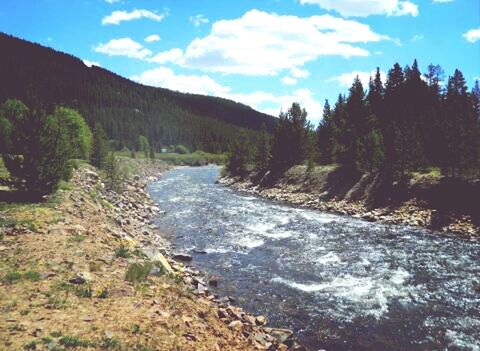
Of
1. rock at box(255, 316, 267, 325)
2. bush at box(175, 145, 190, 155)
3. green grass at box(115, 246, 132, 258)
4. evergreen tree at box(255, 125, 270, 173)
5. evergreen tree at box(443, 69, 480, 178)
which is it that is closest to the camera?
rock at box(255, 316, 267, 325)

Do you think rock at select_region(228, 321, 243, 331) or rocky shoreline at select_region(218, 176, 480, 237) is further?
rocky shoreline at select_region(218, 176, 480, 237)

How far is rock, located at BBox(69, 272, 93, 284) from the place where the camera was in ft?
49.4

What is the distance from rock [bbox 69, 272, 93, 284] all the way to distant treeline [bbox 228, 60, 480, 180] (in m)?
39.0

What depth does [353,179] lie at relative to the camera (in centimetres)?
5503

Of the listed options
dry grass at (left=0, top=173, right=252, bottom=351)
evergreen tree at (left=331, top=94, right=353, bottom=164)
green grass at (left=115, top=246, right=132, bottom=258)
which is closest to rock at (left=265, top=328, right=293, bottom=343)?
dry grass at (left=0, top=173, right=252, bottom=351)

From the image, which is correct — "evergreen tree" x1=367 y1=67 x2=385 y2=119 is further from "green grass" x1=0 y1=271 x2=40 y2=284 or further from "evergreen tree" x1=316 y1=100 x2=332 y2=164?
"green grass" x1=0 y1=271 x2=40 y2=284

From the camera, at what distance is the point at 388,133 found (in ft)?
163

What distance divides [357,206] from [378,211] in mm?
3836

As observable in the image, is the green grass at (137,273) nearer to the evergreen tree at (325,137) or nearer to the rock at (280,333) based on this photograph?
the rock at (280,333)

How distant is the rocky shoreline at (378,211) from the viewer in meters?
36.2

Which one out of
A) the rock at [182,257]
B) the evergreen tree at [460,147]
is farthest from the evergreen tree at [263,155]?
the rock at [182,257]

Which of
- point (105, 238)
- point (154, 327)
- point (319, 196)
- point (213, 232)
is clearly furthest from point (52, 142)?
point (319, 196)

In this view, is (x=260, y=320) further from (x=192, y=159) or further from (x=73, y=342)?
(x=192, y=159)

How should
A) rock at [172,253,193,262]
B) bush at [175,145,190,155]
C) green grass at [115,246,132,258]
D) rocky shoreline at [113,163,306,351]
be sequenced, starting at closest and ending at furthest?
rocky shoreline at [113,163,306,351], green grass at [115,246,132,258], rock at [172,253,193,262], bush at [175,145,190,155]
